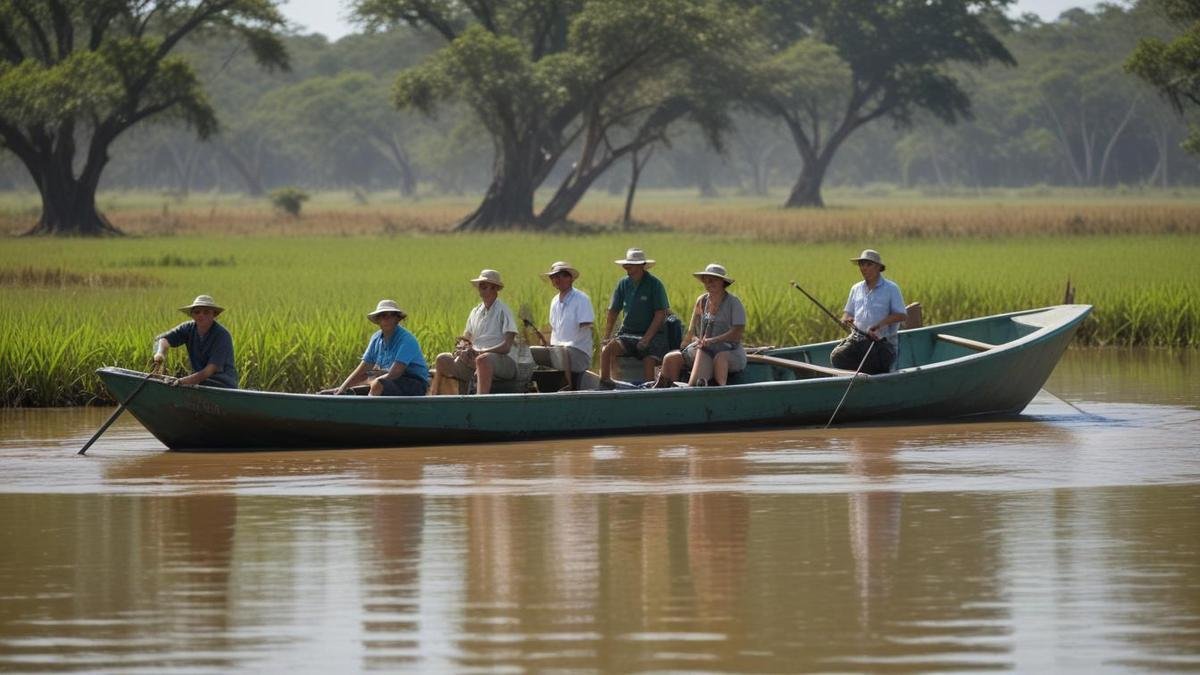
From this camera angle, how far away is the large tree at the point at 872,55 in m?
69.9

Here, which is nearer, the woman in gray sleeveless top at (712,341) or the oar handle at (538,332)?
the oar handle at (538,332)

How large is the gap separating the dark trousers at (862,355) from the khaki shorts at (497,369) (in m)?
2.57

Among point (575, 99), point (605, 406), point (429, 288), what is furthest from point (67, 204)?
point (605, 406)

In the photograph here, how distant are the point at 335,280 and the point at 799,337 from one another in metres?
10.6

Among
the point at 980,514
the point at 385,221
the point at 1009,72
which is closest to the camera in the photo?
the point at 980,514

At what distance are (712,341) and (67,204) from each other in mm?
34892

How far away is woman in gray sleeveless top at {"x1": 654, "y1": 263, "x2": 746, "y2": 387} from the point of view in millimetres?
15164

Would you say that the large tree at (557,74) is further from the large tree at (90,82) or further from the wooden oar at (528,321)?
the wooden oar at (528,321)

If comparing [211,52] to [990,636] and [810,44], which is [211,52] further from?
[990,636]

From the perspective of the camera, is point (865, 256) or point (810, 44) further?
point (810, 44)

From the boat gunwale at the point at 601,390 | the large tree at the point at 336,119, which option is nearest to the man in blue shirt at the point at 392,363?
the boat gunwale at the point at 601,390

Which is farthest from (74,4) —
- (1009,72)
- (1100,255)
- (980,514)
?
(1009,72)

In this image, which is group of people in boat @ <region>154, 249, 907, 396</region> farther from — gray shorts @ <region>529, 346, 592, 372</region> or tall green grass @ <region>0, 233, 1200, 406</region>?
tall green grass @ <region>0, 233, 1200, 406</region>

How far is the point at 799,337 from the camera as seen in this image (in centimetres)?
2072
